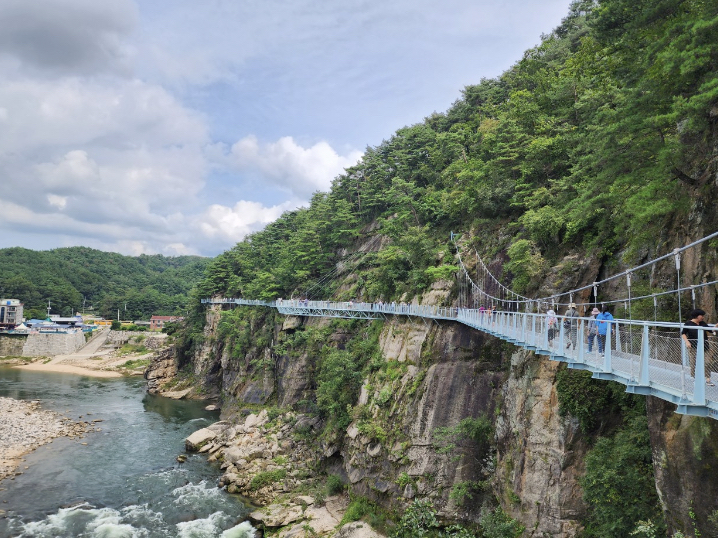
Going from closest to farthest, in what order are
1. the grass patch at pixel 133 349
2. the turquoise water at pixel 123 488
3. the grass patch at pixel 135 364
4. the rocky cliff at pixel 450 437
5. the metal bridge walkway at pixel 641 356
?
the metal bridge walkway at pixel 641 356 < the rocky cliff at pixel 450 437 < the turquoise water at pixel 123 488 < the grass patch at pixel 135 364 < the grass patch at pixel 133 349

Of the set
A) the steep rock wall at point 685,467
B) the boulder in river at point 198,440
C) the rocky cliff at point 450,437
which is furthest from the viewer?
the boulder in river at point 198,440

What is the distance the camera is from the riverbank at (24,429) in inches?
987

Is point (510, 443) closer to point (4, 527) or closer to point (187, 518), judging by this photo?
point (187, 518)

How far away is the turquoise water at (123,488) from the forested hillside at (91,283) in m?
40.3

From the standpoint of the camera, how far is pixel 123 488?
21.3m

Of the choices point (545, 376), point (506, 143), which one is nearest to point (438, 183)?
point (506, 143)

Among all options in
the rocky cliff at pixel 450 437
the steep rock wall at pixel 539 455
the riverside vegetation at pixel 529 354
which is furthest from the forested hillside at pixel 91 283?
the steep rock wall at pixel 539 455

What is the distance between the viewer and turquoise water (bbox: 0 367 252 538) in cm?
1764

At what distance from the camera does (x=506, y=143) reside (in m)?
22.2

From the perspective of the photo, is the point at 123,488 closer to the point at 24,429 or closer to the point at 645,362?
the point at 24,429

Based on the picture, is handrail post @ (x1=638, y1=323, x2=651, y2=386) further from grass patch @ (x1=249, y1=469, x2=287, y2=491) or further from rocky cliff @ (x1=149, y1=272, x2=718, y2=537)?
grass patch @ (x1=249, y1=469, x2=287, y2=491)

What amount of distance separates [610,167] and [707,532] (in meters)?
7.45

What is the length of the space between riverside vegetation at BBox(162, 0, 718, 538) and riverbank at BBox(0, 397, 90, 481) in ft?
35.9

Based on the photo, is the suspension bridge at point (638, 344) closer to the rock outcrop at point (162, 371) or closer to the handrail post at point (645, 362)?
the handrail post at point (645, 362)
